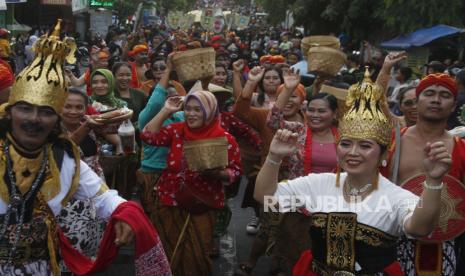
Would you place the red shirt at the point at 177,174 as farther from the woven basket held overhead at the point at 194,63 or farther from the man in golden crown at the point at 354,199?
the man in golden crown at the point at 354,199

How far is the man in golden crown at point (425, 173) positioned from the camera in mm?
4039

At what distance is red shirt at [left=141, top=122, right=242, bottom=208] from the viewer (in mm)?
5211

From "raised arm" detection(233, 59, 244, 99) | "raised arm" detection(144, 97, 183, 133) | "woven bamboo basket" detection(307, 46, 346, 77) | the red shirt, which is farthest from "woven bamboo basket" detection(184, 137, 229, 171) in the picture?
"woven bamboo basket" detection(307, 46, 346, 77)

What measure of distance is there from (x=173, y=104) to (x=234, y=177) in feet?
2.41

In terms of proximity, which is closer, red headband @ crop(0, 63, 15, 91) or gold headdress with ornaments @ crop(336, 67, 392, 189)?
gold headdress with ornaments @ crop(336, 67, 392, 189)

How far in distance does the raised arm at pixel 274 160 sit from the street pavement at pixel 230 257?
9.61 feet

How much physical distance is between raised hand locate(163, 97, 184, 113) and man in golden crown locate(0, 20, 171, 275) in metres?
1.68

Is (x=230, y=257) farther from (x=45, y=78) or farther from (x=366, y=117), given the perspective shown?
(x=45, y=78)

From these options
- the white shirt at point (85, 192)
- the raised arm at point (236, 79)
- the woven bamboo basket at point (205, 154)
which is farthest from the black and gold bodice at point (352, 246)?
the raised arm at point (236, 79)

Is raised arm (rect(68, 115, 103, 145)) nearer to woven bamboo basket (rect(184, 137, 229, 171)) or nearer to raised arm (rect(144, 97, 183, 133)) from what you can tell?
raised arm (rect(144, 97, 183, 133))

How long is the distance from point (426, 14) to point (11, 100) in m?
16.6

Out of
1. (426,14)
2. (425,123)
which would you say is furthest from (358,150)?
(426,14)

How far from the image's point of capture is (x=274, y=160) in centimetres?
351

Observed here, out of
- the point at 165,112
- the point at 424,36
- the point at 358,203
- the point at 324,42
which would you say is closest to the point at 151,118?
the point at 165,112
